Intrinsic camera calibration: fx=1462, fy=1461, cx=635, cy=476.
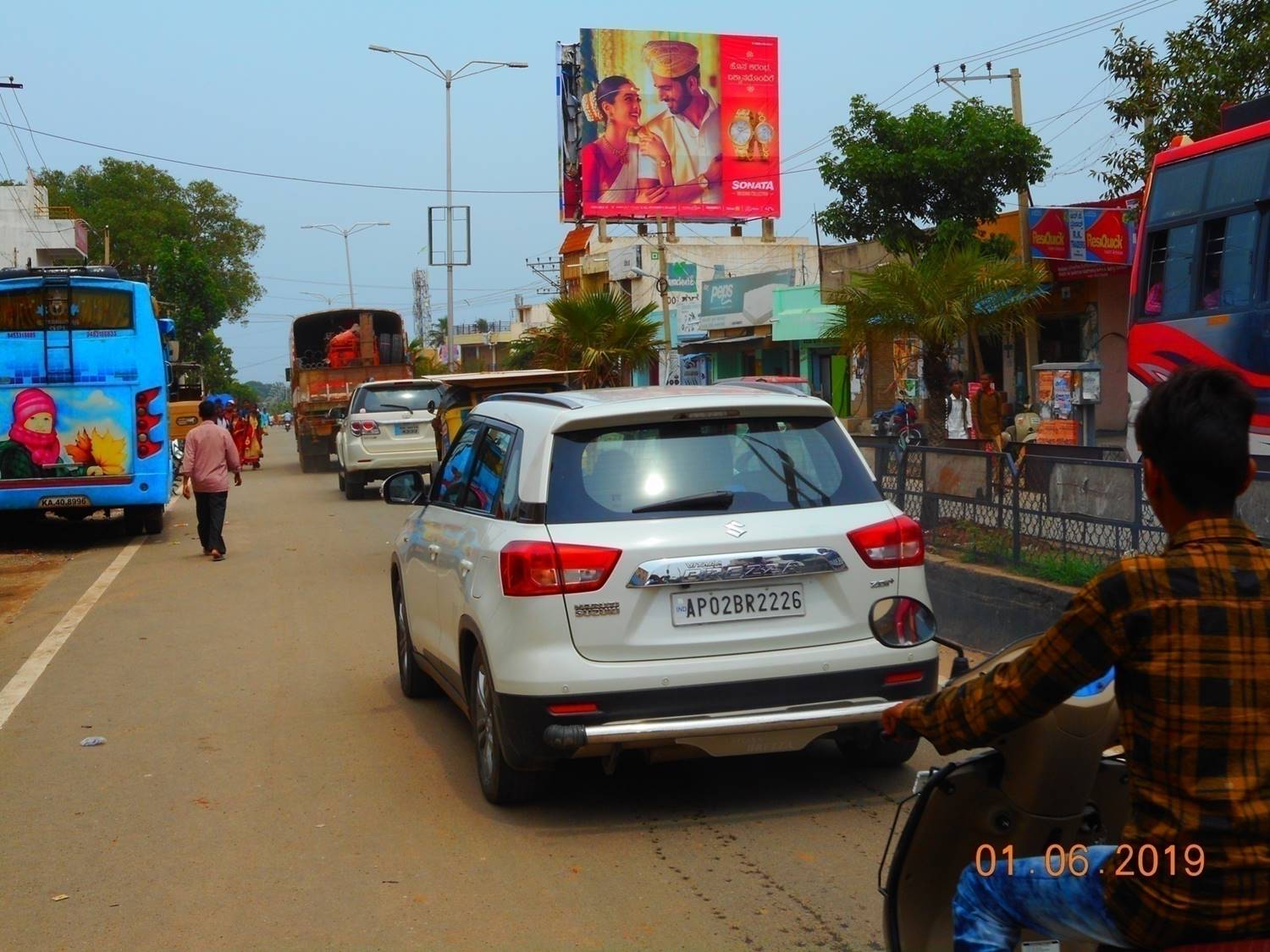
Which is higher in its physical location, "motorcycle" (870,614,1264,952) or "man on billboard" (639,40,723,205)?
"man on billboard" (639,40,723,205)

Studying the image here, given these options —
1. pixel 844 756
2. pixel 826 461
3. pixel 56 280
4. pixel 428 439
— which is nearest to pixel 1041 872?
pixel 826 461

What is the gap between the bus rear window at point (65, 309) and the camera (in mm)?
17312

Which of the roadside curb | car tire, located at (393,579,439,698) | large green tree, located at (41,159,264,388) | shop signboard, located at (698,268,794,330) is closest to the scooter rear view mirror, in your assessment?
the roadside curb

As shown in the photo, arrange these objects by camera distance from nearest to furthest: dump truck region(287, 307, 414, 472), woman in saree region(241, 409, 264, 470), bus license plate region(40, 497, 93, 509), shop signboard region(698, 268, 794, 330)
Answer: bus license plate region(40, 497, 93, 509) < dump truck region(287, 307, 414, 472) < woman in saree region(241, 409, 264, 470) < shop signboard region(698, 268, 794, 330)

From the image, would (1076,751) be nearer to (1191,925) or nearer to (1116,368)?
(1191,925)

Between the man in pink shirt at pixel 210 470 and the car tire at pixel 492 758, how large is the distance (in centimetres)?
1007

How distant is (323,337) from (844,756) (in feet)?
107

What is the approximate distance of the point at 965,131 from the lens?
3178 centimetres

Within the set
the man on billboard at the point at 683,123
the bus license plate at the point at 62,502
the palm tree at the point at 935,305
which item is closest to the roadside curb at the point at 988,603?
the palm tree at the point at 935,305

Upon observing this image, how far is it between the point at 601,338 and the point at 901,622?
1910 cm

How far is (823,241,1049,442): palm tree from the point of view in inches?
659

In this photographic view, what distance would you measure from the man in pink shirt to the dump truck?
1517 centimetres

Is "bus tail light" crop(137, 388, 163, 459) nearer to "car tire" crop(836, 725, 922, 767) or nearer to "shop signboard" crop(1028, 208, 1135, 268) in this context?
"car tire" crop(836, 725, 922, 767)
